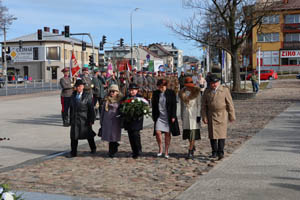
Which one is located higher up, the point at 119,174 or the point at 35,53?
the point at 35,53

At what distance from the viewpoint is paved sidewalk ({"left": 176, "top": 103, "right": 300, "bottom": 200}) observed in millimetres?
5516

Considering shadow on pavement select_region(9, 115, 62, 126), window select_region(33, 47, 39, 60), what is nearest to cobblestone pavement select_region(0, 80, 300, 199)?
shadow on pavement select_region(9, 115, 62, 126)

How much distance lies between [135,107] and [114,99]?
629mm

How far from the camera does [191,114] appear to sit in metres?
8.14

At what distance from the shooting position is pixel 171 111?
27.0ft

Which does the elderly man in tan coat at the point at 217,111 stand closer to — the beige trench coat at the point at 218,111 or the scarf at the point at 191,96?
the beige trench coat at the point at 218,111

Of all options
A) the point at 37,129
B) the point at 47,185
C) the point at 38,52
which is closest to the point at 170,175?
the point at 47,185

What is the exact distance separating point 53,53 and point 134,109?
231 ft

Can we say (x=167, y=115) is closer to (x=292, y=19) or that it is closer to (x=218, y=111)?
(x=218, y=111)

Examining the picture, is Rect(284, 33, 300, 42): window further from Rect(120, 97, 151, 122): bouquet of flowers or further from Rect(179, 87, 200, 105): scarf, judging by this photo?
Rect(120, 97, 151, 122): bouquet of flowers

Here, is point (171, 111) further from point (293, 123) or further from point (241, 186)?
point (293, 123)

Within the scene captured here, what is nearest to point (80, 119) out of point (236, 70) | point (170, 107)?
point (170, 107)

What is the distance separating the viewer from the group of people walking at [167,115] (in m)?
7.95

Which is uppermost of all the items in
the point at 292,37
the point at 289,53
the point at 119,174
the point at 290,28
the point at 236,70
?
the point at 290,28
